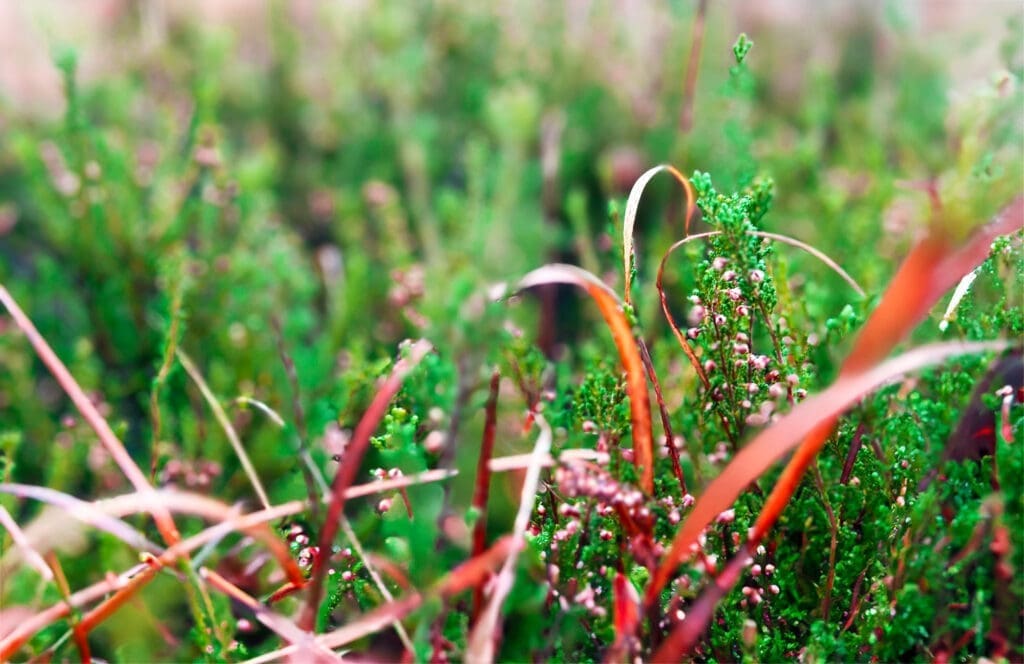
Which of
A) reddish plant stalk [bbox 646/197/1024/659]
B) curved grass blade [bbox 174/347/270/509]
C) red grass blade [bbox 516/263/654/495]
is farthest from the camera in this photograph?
curved grass blade [bbox 174/347/270/509]

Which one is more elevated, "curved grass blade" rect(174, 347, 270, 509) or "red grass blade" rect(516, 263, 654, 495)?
"red grass blade" rect(516, 263, 654, 495)

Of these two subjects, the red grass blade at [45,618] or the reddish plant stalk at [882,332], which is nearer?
the reddish plant stalk at [882,332]

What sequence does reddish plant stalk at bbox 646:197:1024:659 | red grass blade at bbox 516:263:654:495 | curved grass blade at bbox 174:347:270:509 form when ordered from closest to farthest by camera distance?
reddish plant stalk at bbox 646:197:1024:659
red grass blade at bbox 516:263:654:495
curved grass blade at bbox 174:347:270:509

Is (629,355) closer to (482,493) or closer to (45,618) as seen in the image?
(482,493)

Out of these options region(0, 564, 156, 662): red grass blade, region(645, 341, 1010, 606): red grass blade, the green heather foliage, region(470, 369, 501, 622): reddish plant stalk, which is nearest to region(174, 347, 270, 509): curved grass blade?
the green heather foliage

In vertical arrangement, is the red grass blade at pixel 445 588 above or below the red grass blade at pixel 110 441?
above

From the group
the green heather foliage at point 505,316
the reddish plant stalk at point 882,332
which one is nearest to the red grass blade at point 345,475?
the green heather foliage at point 505,316

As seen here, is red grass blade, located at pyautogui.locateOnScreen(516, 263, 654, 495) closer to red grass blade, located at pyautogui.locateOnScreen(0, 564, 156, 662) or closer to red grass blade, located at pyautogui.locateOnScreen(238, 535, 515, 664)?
red grass blade, located at pyautogui.locateOnScreen(238, 535, 515, 664)

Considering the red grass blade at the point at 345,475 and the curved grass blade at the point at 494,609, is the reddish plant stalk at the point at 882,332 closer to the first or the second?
the curved grass blade at the point at 494,609
